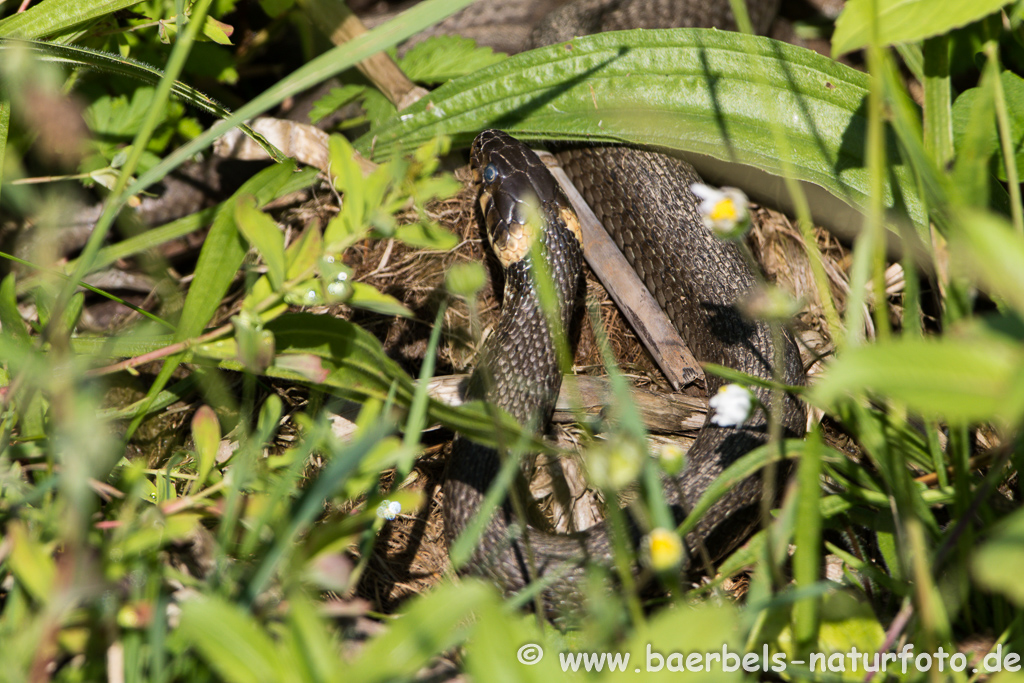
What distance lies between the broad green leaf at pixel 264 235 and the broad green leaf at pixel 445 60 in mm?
2007

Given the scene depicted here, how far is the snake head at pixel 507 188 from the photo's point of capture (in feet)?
10.1

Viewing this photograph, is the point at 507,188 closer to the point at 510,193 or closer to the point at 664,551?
the point at 510,193

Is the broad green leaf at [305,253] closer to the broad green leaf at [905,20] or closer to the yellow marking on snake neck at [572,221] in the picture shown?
the broad green leaf at [905,20]

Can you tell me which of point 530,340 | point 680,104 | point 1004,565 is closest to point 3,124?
point 530,340

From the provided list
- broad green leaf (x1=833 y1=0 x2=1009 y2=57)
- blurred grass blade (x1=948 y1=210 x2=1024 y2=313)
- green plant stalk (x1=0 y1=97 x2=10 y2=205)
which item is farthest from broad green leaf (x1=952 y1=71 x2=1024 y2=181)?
green plant stalk (x1=0 y1=97 x2=10 y2=205)

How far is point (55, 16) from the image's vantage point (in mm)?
2307

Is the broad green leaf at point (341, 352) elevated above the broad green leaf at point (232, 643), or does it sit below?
above

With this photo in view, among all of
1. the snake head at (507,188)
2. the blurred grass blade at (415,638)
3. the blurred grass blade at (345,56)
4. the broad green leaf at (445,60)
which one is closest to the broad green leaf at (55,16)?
the blurred grass blade at (345,56)

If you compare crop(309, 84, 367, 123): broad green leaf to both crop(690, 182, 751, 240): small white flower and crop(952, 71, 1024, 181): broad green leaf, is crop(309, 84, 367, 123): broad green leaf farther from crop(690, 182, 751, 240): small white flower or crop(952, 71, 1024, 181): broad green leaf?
crop(952, 71, 1024, 181): broad green leaf

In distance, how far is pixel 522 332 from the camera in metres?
2.86

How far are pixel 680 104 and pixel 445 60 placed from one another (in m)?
1.17

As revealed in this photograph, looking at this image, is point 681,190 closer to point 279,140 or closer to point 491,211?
point 491,211

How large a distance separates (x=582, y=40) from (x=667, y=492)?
1.86 metres

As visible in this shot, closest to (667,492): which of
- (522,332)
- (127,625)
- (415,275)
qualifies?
(522,332)
